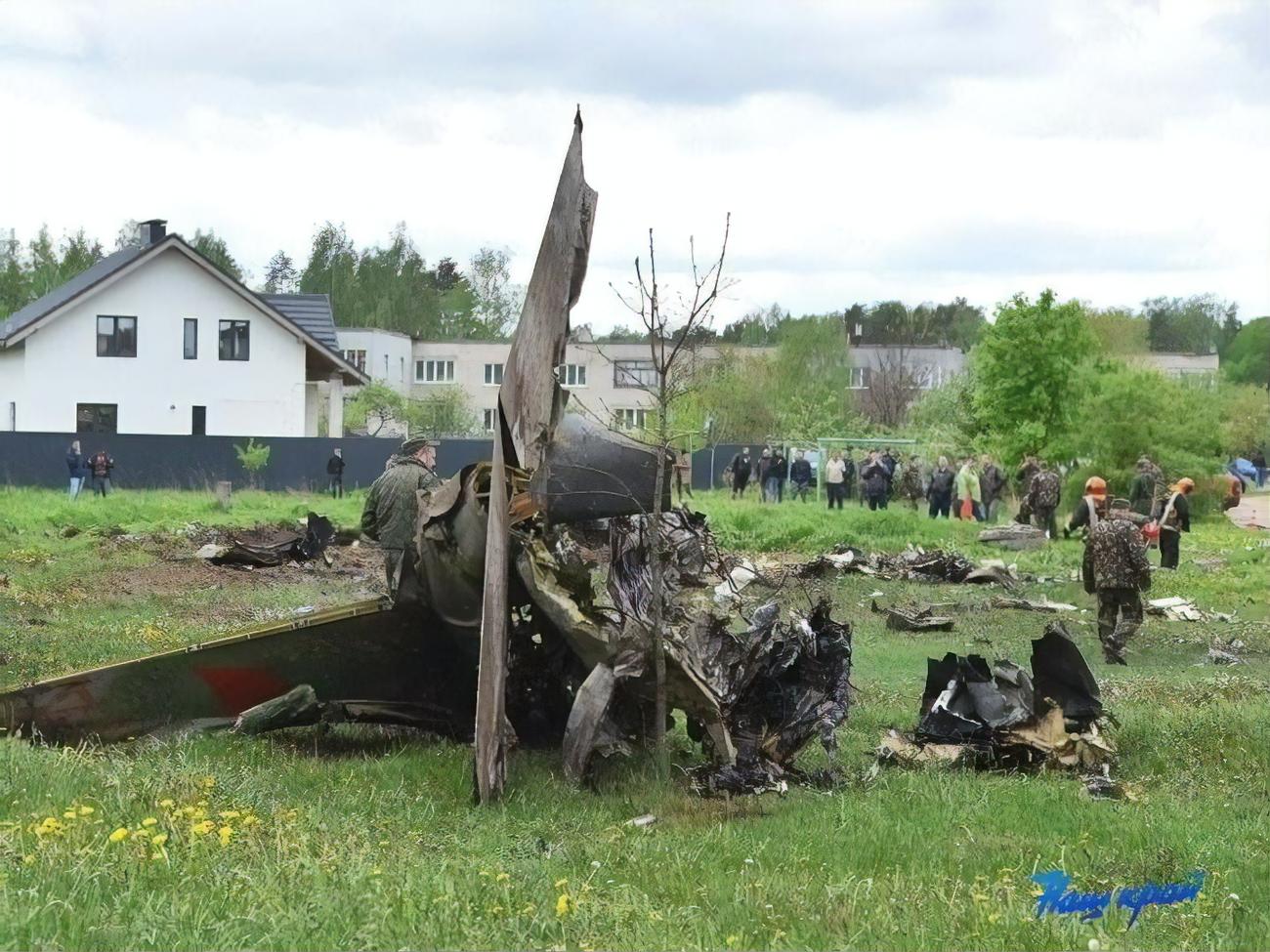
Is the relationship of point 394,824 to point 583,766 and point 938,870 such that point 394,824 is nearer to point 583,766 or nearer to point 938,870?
point 583,766

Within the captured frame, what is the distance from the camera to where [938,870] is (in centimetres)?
798

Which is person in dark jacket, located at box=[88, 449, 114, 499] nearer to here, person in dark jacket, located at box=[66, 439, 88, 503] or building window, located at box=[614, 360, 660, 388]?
person in dark jacket, located at box=[66, 439, 88, 503]

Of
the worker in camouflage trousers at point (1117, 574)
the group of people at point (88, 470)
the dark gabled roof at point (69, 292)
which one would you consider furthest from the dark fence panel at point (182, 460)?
the worker in camouflage trousers at point (1117, 574)

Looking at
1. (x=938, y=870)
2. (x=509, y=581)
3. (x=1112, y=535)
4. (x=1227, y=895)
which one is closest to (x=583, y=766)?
(x=509, y=581)

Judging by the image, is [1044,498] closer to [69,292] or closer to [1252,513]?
[1252,513]

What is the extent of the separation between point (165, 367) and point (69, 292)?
3.77 meters

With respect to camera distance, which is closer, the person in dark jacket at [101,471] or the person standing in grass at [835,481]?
the person standing in grass at [835,481]

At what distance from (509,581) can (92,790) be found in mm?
2885

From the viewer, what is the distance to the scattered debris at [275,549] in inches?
1077

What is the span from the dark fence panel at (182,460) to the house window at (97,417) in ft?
27.2

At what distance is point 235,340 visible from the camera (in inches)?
2138

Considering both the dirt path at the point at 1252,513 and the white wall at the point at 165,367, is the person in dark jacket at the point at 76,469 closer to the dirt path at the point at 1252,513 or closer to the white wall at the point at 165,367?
the white wall at the point at 165,367

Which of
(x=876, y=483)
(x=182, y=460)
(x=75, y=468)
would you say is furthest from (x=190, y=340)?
(x=876, y=483)

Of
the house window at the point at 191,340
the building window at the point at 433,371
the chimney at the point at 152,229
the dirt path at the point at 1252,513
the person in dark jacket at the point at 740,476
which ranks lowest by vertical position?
the dirt path at the point at 1252,513
